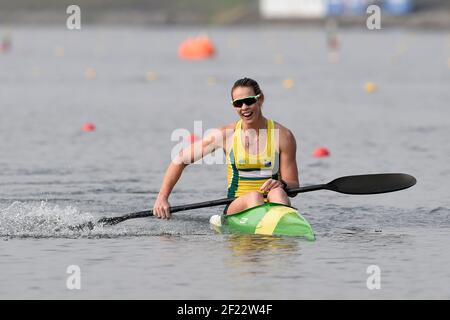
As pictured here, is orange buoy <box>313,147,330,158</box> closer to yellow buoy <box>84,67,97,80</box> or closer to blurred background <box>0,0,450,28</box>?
yellow buoy <box>84,67,97,80</box>

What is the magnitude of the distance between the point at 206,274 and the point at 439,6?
132360 mm

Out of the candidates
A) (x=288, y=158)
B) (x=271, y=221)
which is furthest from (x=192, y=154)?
(x=271, y=221)

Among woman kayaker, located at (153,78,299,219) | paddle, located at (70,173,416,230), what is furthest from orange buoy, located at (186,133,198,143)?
woman kayaker, located at (153,78,299,219)

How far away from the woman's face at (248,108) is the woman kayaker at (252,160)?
1cm

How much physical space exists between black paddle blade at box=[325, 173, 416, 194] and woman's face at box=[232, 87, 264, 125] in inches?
68.4

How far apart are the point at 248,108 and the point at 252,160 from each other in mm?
766

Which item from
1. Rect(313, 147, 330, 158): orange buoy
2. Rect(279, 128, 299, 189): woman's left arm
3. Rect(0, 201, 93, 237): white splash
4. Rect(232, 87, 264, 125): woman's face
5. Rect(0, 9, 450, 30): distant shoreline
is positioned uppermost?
Rect(0, 9, 450, 30): distant shoreline

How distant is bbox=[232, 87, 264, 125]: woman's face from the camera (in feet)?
50.7

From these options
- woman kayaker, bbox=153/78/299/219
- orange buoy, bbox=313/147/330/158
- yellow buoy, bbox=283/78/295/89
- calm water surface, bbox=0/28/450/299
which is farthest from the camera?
yellow buoy, bbox=283/78/295/89

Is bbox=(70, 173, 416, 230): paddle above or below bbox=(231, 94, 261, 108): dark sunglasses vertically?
below

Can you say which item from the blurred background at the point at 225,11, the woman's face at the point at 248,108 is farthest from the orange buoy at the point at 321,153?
the blurred background at the point at 225,11

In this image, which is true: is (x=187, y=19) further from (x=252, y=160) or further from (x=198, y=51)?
(x=252, y=160)

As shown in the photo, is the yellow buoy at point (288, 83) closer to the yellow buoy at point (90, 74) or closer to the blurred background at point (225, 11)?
the yellow buoy at point (90, 74)

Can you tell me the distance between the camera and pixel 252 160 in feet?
52.7
